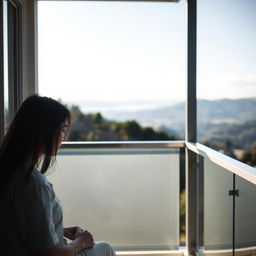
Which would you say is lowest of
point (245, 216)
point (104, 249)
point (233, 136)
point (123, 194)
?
point (233, 136)

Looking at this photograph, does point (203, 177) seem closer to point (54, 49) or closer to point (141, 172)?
point (141, 172)

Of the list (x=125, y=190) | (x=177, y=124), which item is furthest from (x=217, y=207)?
(x=177, y=124)

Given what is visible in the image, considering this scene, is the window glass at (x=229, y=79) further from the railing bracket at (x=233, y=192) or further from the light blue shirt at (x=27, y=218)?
the light blue shirt at (x=27, y=218)

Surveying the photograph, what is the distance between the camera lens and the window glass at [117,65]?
73.9 ft

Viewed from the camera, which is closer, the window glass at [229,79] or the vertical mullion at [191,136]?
the vertical mullion at [191,136]

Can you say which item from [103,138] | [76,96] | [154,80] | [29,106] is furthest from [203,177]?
[154,80]

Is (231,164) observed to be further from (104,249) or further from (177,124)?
(177,124)

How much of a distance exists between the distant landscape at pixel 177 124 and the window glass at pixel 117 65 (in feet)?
0.18

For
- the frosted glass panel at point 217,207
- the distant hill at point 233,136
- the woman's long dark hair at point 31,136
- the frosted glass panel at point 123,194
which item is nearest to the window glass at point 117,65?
the distant hill at point 233,136

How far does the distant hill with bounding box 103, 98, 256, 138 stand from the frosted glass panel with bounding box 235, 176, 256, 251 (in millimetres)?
19633

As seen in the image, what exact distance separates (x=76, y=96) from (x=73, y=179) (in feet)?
64.5

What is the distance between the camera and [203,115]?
995 inches

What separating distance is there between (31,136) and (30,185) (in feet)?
0.61

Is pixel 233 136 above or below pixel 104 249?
below
